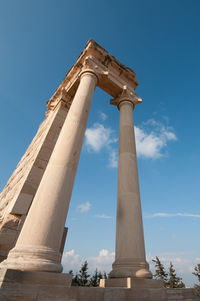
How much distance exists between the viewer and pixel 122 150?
119 feet

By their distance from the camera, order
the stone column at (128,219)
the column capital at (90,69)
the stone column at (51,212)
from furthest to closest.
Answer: the column capital at (90,69)
the stone column at (128,219)
the stone column at (51,212)

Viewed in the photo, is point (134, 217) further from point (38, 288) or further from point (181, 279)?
point (181, 279)

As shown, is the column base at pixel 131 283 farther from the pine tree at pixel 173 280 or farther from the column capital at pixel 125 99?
the pine tree at pixel 173 280

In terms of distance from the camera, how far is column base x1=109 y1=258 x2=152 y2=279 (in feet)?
73.6

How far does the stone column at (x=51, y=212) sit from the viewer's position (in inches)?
640

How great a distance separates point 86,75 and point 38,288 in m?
38.1

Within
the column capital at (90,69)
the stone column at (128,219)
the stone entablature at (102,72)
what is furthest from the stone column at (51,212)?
the stone entablature at (102,72)

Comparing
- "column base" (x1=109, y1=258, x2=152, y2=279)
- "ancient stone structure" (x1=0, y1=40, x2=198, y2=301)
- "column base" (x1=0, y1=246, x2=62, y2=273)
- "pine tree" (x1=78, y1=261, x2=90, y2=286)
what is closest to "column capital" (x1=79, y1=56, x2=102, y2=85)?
"ancient stone structure" (x1=0, y1=40, x2=198, y2=301)

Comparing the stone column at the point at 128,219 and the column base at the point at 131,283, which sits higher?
the stone column at the point at 128,219

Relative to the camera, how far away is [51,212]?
19.3 m

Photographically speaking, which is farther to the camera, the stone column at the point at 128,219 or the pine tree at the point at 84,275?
the pine tree at the point at 84,275

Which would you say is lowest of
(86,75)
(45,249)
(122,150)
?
(45,249)

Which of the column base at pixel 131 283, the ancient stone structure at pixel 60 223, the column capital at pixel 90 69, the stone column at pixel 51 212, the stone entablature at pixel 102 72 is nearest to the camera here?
the ancient stone structure at pixel 60 223

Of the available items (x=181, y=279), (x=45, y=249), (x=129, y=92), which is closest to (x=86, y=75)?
(x=129, y=92)
